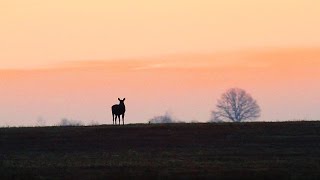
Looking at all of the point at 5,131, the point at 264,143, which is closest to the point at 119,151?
the point at 264,143

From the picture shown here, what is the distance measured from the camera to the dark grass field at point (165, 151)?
4253 centimetres

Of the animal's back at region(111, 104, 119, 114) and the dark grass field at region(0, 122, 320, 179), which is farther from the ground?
the animal's back at region(111, 104, 119, 114)

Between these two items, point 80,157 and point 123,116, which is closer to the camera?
point 80,157

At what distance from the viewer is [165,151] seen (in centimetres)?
5350

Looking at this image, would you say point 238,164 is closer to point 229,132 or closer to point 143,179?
point 143,179

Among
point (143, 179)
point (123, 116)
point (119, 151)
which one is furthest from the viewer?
point (123, 116)

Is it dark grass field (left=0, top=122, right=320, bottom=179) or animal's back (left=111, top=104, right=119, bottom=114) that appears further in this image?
animal's back (left=111, top=104, right=119, bottom=114)

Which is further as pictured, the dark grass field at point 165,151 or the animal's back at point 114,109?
the animal's back at point 114,109

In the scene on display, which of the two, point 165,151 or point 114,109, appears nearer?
point 165,151

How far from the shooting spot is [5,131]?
6419 centimetres

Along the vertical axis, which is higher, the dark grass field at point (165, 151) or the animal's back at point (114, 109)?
the animal's back at point (114, 109)

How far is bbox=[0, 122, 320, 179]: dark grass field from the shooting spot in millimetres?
42531

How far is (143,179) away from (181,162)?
708cm

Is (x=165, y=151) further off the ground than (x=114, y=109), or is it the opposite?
(x=114, y=109)
